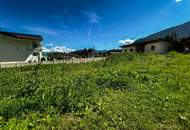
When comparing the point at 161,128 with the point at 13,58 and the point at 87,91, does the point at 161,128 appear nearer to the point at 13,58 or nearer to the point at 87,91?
the point at 87,91

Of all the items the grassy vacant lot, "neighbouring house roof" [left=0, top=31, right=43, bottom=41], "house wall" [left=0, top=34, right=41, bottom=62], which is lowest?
the grassy vacant lot

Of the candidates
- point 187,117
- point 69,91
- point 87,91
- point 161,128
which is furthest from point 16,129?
point 187,117

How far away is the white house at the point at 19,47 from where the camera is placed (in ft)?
74.1

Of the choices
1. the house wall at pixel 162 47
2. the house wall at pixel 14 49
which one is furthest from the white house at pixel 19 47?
the house wall at pixel 162 47

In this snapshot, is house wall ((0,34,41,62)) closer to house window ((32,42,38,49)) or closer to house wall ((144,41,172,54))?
house window ((32,42,38,49))

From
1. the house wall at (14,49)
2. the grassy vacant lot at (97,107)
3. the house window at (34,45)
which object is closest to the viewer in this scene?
the grassy vacant lot at (97,107)

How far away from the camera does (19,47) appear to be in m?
24.2

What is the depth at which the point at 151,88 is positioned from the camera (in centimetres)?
533

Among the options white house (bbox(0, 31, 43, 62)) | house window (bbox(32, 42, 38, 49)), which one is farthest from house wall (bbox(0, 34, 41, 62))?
house window (bbox(32, 42, 38, 49))

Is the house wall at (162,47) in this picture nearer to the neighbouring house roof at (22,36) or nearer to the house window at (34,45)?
the neighbouring house roof at (22,36)

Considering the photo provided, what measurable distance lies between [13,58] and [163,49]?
20.8 metres

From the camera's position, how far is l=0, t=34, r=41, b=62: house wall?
22531 mm

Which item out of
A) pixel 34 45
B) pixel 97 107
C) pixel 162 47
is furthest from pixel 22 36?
pixel 97 107

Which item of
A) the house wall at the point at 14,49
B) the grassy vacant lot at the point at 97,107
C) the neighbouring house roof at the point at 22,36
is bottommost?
the grassy vacant lot at the point at 97,107
